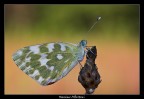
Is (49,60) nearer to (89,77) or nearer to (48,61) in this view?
(48,61)

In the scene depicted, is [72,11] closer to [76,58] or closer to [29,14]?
A: [29,14]

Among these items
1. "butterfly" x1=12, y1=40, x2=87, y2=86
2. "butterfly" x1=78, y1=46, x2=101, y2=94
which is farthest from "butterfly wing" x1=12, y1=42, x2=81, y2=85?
"butterfly" x1=78, y1=46, x2=101, y2=94

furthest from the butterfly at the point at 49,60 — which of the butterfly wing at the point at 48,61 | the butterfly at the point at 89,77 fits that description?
the butterfly at the point at 89,77

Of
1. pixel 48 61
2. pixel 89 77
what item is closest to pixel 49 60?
pixel 48 61

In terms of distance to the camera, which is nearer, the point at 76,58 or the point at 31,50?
the point at 76,58

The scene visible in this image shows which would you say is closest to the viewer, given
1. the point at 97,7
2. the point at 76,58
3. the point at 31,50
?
the point at 76,58

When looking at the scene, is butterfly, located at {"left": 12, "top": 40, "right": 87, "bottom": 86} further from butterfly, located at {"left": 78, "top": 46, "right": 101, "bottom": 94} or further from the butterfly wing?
butterfly, located at {"left": 78, "top": 46, "right": 101, "bottom": 94}

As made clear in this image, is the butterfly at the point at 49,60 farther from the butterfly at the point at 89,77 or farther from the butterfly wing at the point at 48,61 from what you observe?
the butterfly at the point at 89,77
